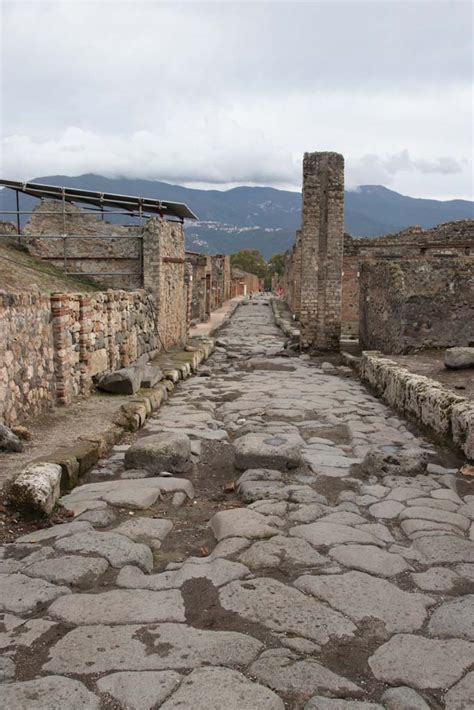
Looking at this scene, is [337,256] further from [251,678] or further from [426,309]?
[251,678]

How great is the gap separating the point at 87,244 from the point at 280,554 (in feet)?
37.7

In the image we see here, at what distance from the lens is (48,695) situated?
239 centimetres

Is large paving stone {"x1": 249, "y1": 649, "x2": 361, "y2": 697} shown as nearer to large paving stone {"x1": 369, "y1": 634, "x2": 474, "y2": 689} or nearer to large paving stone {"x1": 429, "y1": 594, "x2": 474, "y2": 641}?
large paving stone {"x1": 369, "y1": 634, "x2": 474, "y2": 689}

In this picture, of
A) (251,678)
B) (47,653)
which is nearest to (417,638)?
(251,678)

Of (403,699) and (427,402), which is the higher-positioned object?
(427,402)

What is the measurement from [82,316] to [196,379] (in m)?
4.04

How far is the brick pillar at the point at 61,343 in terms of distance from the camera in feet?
23.6

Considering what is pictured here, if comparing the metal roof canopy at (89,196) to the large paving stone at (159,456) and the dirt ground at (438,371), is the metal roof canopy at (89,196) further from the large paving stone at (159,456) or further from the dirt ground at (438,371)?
the large paving stone at (159,456)

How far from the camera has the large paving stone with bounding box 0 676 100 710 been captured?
2.33m

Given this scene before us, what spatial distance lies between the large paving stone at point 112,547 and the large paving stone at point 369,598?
38.8 inches

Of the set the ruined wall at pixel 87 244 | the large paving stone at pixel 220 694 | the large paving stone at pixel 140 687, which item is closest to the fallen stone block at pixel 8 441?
the large paving stone at pixel 140 687

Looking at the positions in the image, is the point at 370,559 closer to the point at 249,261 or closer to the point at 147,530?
the point at 147,530

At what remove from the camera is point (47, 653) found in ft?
8.89

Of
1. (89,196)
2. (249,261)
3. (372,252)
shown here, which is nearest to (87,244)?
(89,196)
